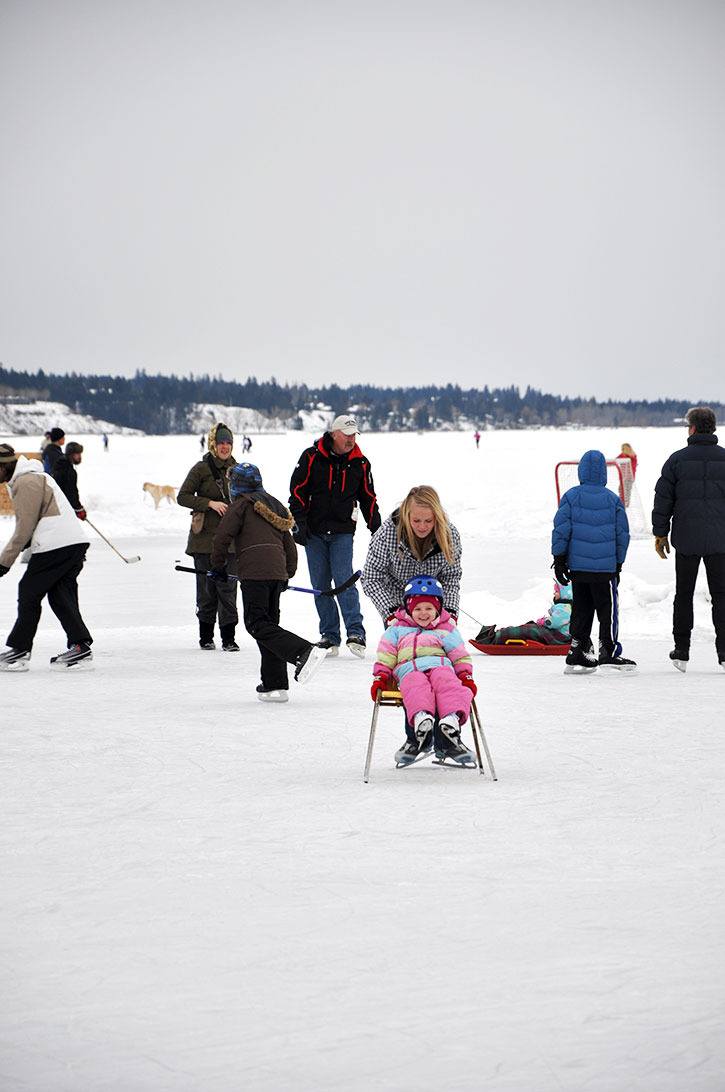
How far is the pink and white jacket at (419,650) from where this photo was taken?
6.27 metres

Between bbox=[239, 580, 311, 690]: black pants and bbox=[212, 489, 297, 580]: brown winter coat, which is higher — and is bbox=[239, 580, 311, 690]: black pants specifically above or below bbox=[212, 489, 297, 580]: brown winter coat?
below

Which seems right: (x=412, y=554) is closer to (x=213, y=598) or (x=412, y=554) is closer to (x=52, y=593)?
(x=52, y=593)

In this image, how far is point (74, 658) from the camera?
32.6 ft

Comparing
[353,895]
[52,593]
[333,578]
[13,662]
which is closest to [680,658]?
[333,578]

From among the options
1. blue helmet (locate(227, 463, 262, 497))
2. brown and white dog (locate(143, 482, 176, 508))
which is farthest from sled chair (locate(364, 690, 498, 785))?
brown and white dog (locate(143, 482, 176, 508))

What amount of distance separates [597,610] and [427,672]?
3.83m

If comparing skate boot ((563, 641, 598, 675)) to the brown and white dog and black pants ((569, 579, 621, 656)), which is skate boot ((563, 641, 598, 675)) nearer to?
black pants ((569, 579, 621, 656))

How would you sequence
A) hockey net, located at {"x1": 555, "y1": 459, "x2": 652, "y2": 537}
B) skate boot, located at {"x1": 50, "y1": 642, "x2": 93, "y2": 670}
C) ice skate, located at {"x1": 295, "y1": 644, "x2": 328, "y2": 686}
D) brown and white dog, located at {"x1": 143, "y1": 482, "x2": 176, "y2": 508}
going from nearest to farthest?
A: ice skate, located at {"x1": 295, "y1": 644, "x2": 328, "y2": 686} → skate boot, located at {"x1": 50, "y1": 642, "x2": 93, "y2": 670} → hockey net, located at {"x1": 555, "y1": 459, "x2": 652, "y2": 537} → brown and white dog, located at {"x1": 143, "y1": 482, "x2": 176, "y2": 508}

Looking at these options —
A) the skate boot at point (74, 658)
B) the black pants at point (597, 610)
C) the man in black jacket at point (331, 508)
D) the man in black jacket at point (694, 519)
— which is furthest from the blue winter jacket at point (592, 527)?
the skate boot at point (74, 658)

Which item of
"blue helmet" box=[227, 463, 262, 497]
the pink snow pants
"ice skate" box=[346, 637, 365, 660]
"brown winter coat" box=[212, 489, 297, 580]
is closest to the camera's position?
the pink snow pants

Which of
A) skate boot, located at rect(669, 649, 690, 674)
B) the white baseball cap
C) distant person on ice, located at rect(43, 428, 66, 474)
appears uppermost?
the white baseball cap

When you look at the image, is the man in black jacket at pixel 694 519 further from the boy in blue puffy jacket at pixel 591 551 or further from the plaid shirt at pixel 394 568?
the plaid shirt at pixel 394 568

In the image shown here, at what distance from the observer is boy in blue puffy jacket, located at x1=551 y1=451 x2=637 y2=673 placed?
9.68 metres

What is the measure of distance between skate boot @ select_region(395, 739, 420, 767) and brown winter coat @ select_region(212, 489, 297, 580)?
2.53 metres
